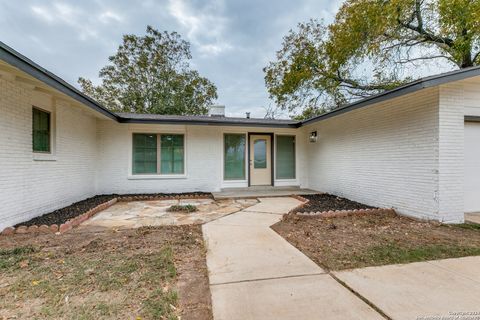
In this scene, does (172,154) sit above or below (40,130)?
below

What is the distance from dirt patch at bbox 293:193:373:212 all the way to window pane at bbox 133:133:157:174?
16.9 feet

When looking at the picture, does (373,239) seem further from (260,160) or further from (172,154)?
(172,154)

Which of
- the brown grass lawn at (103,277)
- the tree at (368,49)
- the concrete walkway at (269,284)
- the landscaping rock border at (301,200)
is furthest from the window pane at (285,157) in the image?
the brown grass lawn at (103,277)

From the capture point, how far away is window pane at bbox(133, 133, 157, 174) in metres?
7.77

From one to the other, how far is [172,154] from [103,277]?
5854 mm

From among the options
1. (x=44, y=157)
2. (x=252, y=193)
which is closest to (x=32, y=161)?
(x=44, y=157)

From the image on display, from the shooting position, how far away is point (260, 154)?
351 inches

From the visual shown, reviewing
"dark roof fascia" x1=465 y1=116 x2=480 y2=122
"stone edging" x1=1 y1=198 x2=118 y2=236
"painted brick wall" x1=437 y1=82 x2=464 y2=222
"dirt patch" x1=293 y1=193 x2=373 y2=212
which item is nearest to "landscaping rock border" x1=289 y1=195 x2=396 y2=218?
"dirt patch" x1=293 y1=193 x2=373 y2=212

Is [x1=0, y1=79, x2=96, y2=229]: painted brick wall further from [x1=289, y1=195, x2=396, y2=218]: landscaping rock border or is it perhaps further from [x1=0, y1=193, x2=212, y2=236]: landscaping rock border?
[x1=289, y1=195, x2=396, y2=218]: landscaping rock border

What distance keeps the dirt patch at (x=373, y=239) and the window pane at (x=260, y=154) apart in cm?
418

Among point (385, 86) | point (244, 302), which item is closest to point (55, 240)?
point (244, 302)

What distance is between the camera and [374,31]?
8.73 m

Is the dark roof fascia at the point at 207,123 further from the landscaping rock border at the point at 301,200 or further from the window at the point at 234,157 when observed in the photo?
the landscaping rock border at the point at 301,200

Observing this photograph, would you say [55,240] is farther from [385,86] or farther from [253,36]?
[385,86]
